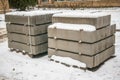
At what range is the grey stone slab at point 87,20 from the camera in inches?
252

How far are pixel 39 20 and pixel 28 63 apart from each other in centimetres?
150

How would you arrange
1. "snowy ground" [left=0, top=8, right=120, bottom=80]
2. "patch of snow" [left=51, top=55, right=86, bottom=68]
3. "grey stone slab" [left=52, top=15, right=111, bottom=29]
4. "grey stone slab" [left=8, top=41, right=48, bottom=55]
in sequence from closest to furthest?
1. "snowy ground" [left=0, top=8, right=120, bottom=80]
2. "grey stone slab" [left=52, top=15, right=111, bottom=29]
3. "patch of snow" [left=51, top=55, right=86, bottom=68]
4. "grey stone slab" [left=8, top=41, right=48, bottom=55]

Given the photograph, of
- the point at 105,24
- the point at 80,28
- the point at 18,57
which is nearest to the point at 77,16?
the point at 80,28

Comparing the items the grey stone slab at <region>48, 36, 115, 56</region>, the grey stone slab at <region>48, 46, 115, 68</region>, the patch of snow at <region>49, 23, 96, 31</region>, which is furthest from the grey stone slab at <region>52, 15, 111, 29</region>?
the grey stone slab at <region>48, 46, 115, 68</region>

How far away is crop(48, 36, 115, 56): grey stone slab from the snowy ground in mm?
538

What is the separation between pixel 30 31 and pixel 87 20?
7.22 feet

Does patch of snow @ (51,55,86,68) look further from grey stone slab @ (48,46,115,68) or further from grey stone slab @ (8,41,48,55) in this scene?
grey stone slab @ (8,41,48,55)

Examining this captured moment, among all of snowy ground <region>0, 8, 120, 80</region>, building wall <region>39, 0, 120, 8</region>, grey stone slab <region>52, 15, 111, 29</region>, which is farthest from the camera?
building wall <region>39, 0, 120, 8</region>

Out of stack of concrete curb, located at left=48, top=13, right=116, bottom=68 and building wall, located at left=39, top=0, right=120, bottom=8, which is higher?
building wall, located at left=39, top=0, right=120, bottom=8

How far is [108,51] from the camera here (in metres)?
7.38

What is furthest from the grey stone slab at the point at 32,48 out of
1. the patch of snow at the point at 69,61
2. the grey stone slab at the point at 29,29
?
the patch of snow at the point at 69,61

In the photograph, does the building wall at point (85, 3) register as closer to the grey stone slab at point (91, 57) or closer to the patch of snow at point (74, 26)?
the grey stone slab at point (91, 57)

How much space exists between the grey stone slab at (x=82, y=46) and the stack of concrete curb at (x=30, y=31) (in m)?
0.67

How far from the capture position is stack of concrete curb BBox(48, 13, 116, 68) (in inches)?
252
